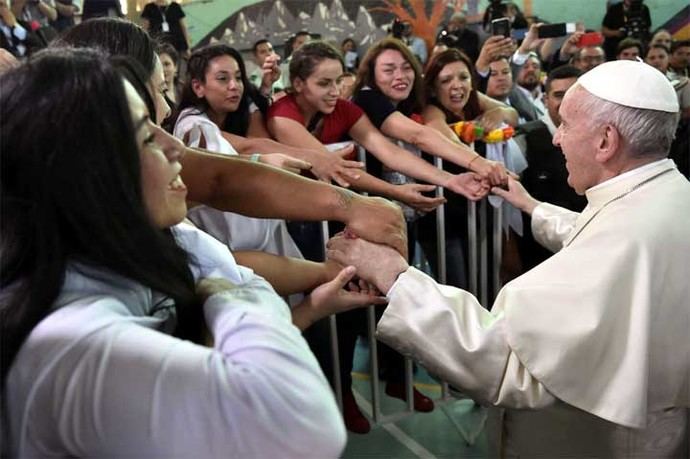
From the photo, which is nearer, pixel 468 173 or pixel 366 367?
pixel 468 173

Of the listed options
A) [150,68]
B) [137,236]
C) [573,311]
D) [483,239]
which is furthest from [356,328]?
[137,236]

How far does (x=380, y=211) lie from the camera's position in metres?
1.71

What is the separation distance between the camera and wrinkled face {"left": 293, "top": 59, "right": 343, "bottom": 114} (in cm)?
304

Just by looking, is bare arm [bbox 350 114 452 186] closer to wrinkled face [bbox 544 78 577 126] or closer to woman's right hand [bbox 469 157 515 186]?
woman's right hand [bbox 469 157 515 186]

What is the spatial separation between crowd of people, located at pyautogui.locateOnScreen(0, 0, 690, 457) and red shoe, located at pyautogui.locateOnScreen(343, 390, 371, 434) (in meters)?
0.02

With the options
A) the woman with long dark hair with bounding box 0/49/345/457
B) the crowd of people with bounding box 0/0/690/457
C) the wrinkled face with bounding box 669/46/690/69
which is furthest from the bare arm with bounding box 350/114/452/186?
the wrinkled face with bounding box 669/46/690/69

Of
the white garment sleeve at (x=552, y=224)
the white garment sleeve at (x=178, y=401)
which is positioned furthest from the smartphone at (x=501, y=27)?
the white garment sleeve at (x=178, y=401)

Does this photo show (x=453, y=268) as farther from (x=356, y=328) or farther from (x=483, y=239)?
(x=356, y=328)

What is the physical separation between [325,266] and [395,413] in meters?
1.36

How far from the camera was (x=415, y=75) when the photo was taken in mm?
3381

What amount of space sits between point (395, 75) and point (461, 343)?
1.99 meters

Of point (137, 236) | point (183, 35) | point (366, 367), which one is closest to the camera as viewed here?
point (137, 236)

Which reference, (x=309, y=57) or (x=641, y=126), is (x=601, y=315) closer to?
(x=641, y=126)

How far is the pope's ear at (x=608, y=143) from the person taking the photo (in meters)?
1.89
